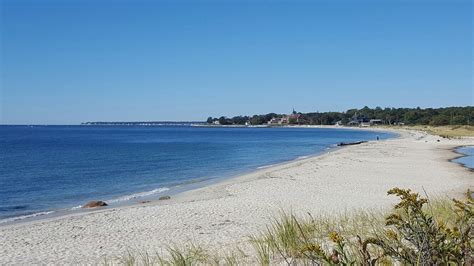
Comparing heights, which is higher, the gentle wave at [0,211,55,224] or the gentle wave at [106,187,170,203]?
the gentle wave at [0,211,55,224]

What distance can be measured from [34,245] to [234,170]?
26.6 meters

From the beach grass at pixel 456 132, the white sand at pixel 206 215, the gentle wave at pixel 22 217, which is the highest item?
the white sand at pixel 206 215

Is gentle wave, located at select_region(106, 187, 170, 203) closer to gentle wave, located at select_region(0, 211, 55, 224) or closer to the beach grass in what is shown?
gentle wave, located at select_region(0, 211, 55, 224)

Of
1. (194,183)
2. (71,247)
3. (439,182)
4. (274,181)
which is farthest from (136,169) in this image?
(71,247)

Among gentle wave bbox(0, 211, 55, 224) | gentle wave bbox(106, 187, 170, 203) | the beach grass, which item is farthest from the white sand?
the beach grass

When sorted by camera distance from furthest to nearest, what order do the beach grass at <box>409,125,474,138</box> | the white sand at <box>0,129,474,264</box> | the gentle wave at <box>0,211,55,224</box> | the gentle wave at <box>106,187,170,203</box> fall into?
the beach grass at <box>409,125,474,138</box> → the gentle wave at <box>106,187,170,203</box> → the gentle wave at <box>0,211,55,224</box> → the white sand at <box>0,129,474,264</box>

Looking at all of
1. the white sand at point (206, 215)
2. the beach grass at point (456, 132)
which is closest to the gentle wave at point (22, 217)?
the white sand at point (206, 215)

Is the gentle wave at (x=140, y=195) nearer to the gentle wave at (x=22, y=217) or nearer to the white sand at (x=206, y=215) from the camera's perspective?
the white sand at (x=206, y=215)

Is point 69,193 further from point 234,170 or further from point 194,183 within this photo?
point 234,170

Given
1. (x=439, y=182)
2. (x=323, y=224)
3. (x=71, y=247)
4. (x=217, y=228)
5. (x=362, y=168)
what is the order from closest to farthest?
1. (x=323, y=224)
2. (x=71, y=247)
3. (x=217, y=228)
4. (x=439, y=182)
5. (x=362, y=168)

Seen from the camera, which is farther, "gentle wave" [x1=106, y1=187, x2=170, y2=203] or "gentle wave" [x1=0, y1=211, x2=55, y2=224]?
"gentle wave" [x1=106, y1=187, x2=170, y2=203]

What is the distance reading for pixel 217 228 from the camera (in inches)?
567

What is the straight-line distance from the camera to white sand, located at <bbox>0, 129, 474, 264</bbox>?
1245 cm

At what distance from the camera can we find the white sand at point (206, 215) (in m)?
12.5
